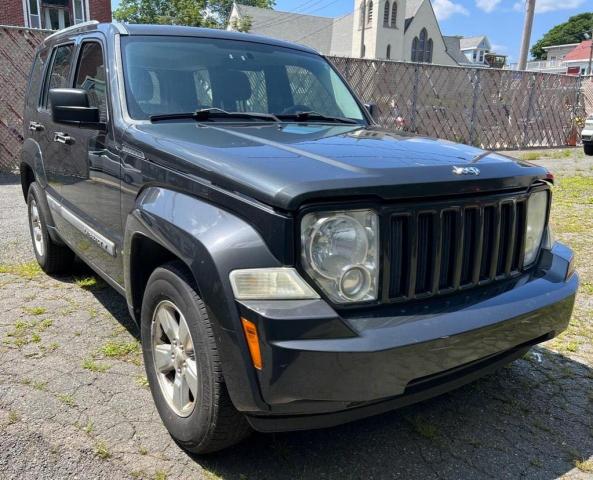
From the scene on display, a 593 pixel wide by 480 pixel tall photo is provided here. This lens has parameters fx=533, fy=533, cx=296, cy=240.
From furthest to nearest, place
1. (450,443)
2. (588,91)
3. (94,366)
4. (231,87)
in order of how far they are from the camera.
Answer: (588,91) → (231,87) → (94,366) → (450,443)

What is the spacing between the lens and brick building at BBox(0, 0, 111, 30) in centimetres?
2377

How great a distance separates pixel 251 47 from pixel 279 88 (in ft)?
1.19

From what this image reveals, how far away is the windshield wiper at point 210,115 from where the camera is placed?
9.45 ft

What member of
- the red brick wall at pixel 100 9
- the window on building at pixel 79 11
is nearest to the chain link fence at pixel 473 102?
the red brick wall at pixel 100 9

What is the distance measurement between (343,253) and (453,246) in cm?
50

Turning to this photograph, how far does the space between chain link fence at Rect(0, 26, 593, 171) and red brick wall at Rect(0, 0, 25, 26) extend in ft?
55.1

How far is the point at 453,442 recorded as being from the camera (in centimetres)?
249

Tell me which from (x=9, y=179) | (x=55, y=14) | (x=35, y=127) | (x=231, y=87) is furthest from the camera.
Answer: (x=55, y=14)

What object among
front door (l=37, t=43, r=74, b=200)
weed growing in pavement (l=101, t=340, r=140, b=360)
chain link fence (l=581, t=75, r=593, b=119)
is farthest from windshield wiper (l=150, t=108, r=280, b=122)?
chain link fence (l=581, t=75, r=593, b=119)

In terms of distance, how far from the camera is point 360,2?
163 ft

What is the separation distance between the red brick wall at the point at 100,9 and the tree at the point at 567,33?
88775 mm

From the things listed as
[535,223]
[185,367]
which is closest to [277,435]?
[185,367]

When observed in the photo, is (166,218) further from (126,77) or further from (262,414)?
(126,77)

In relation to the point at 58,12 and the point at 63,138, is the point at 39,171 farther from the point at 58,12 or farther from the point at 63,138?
the point at 58,12
